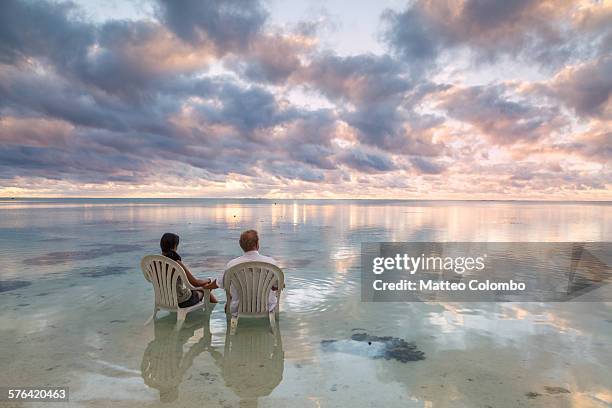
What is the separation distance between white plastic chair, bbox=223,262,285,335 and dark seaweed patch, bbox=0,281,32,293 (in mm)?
8868

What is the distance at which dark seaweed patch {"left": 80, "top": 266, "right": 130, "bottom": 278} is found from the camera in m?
15.1

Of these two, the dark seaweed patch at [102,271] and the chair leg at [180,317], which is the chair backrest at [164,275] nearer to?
the chair leg at [180,317]

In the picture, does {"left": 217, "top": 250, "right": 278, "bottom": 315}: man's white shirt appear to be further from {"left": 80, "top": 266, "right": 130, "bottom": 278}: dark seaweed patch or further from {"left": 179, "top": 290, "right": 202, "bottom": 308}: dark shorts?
{"left": 80, "top": 266, "right": 130, "bottom": 278}: dark seaweed patch

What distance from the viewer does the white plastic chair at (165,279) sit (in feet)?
27.2

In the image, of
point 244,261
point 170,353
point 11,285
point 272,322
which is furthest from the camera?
point 11,285

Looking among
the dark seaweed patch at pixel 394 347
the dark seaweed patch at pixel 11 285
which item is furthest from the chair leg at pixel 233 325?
the dark seaweed patch at pixel 11 285

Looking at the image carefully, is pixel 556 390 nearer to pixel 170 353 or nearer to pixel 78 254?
pixel 170 353

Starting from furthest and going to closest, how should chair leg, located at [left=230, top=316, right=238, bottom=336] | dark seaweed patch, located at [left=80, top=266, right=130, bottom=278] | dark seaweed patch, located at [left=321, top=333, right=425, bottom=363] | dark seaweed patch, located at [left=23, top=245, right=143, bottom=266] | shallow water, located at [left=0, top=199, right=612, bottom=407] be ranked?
dark seaweed patch, located at [left=23, top=245, right=143, bottom=266] → dark seaweed patch, located at [left=80, top=266, right=130, bottom=278] → chair leg, located at [left=230, top=316, right=238, bottom=336] → dark seaweed patch, located at [left=321, top=333, right=425, bottom=363] → shallow water, located at [left=0, top=199, right=612, bottom=407]

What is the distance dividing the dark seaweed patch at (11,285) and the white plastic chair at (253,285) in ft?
29.1

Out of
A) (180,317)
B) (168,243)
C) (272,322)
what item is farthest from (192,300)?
(272,322)

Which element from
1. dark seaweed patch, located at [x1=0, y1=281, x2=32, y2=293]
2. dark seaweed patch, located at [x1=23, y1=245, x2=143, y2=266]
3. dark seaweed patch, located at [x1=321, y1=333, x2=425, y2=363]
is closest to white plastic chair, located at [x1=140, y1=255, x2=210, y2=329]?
dark seaweed patch, located at [x1=321, y1=333, x2=425, y2=363]

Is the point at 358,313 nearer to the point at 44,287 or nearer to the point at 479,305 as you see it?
the point at 479,305

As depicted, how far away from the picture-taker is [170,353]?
23.5ft

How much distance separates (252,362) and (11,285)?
11.0 metres
